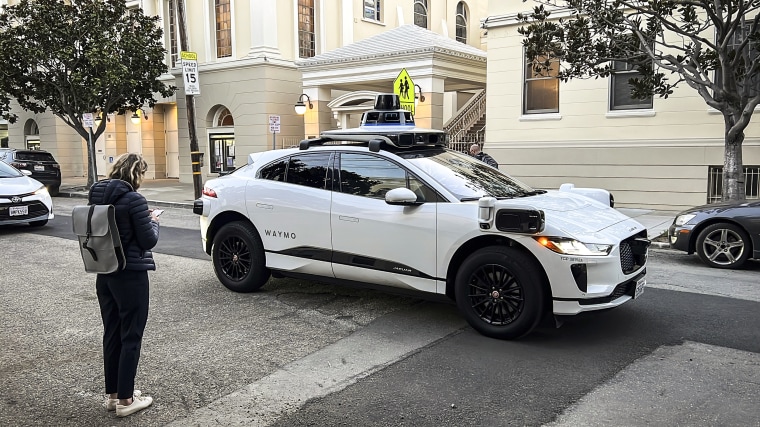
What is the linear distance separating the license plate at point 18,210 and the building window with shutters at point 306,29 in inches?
575

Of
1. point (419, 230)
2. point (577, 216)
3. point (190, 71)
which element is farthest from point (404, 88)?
point (577, 216)

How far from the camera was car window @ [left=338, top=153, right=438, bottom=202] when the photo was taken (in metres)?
5.66

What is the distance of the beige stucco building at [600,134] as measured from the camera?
47.6 feet

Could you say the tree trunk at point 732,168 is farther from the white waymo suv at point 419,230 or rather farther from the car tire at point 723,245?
the white waymo suv at point 419,230

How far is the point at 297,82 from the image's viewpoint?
23.9 metres

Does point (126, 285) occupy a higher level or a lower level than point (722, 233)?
higher

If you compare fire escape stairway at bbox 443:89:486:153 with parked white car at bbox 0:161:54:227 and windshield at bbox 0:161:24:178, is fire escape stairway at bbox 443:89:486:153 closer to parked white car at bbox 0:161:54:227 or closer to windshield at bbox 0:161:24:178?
parked white car at bbox 0:161:54:227

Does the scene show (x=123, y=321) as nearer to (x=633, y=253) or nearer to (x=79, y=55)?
(x=633, y=253)

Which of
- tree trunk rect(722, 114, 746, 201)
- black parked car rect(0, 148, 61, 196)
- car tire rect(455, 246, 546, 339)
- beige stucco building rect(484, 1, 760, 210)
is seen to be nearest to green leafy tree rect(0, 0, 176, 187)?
black parked car rect(0, 148, 61, 196)

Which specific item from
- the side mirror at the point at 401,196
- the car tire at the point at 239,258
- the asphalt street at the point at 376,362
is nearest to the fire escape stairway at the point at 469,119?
the asphalt street at the point at 376,362

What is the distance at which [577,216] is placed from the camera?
5.32 metres

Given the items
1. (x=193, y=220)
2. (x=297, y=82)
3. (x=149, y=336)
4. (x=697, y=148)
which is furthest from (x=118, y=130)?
(x=149, y=336)

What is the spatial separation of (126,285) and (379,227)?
2.46m

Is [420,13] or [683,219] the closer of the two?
[683,219]
